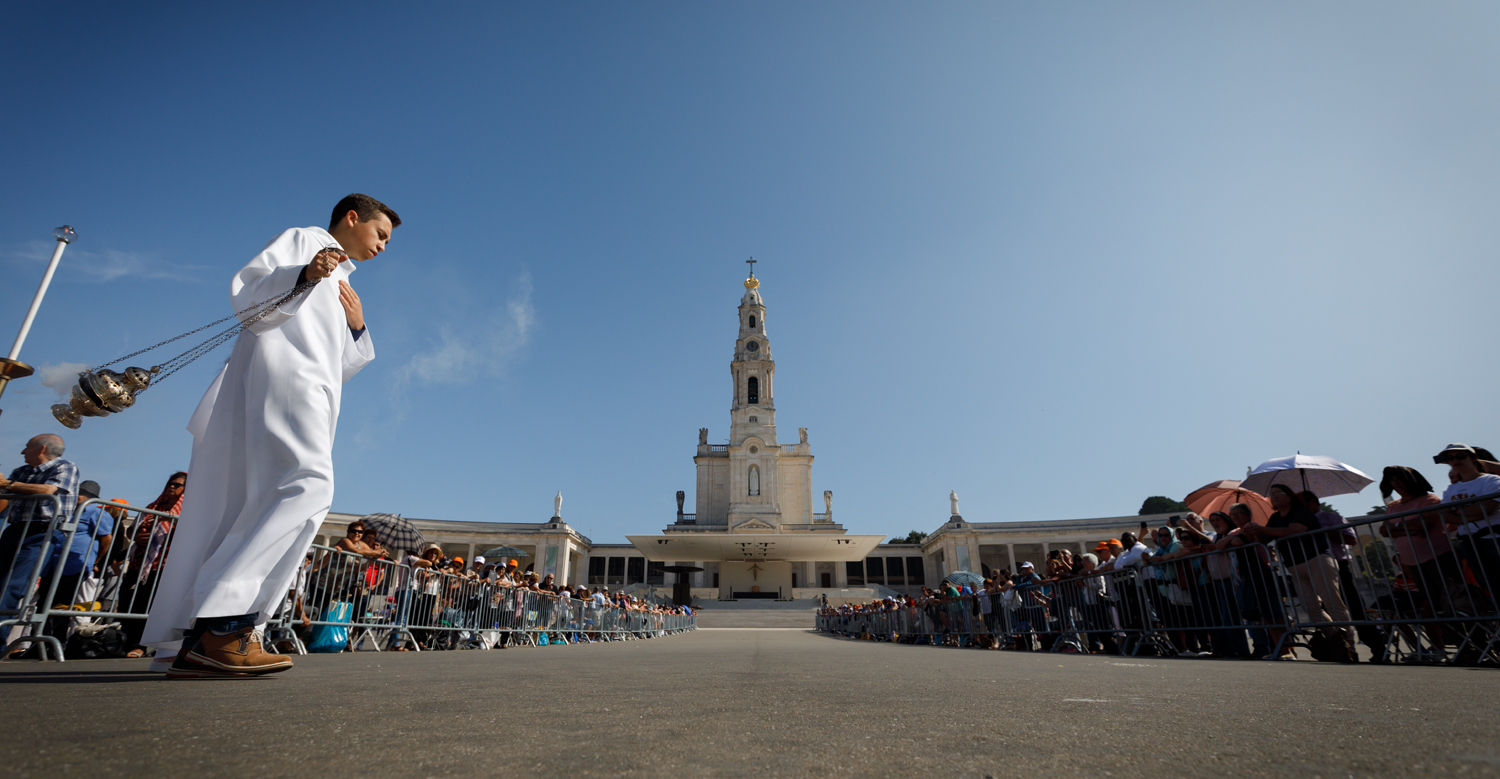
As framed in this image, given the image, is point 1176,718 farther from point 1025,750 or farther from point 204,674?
point 204,674

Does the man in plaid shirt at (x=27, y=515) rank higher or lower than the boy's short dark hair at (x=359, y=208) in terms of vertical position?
lower

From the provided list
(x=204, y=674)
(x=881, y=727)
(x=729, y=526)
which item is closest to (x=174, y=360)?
(x=204, y=674)

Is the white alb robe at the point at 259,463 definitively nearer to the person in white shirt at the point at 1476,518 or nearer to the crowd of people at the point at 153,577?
the crowd of people at the point at 153,577

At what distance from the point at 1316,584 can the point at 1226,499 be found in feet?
16.9

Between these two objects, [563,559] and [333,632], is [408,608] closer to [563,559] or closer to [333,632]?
[333,632]

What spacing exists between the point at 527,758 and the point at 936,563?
203 ft

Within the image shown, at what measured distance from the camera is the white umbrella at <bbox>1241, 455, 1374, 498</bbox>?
29.8 feet

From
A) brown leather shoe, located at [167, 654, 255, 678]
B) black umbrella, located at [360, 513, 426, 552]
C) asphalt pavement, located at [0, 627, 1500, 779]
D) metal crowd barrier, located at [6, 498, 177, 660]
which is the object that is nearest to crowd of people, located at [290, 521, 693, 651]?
black umbrella, located at [360, 513, 426, 552]

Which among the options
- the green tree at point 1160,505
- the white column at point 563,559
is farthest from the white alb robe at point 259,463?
the green tree at point 1160,505

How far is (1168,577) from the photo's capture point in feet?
22.4

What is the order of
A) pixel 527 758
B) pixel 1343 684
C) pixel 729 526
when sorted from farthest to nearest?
pixel 729 526, pixel 1343 684, pixel 527 758

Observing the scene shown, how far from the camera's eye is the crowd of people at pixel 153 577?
4.32 m

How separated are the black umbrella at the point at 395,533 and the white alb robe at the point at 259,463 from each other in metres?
9.25

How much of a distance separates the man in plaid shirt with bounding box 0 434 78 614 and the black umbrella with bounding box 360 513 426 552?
683cm
